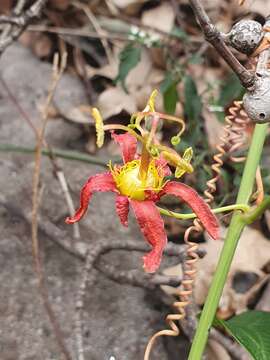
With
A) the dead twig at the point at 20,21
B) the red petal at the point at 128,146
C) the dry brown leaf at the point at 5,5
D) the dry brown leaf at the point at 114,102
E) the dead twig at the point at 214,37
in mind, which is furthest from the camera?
the dry brown leaf at the point at 5,5

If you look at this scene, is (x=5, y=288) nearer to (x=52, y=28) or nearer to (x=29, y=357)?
(x=29, y=357)

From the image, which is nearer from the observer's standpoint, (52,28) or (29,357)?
(29,357)

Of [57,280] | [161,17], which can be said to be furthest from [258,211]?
[161,17]

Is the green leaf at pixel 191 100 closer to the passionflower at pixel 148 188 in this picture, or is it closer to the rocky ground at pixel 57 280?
the rocky ground at pixel 57 280

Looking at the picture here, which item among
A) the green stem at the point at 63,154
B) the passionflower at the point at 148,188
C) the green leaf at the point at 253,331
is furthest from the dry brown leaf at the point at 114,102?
the passionflower at the point at 148,188

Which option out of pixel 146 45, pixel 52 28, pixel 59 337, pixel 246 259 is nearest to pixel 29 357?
pixel 59 337

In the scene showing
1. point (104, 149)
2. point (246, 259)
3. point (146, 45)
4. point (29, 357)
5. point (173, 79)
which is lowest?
point (29, 357)

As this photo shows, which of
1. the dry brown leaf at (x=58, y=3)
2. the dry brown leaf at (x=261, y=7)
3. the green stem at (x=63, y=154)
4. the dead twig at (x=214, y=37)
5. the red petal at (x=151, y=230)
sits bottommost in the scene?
the red petal at (x=151, y=230)
